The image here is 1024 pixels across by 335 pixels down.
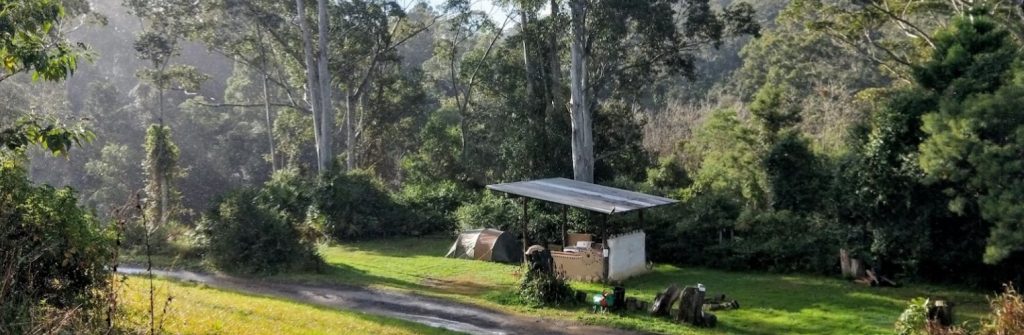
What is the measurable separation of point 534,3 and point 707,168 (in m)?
9.20

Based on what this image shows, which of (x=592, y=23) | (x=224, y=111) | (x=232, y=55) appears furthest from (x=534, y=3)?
(x=224, y=111)

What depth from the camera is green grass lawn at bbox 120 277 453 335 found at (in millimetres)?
8812

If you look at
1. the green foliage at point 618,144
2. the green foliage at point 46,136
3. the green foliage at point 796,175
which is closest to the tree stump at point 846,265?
the green foliage at point 796,175

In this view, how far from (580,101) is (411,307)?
50.4 feet

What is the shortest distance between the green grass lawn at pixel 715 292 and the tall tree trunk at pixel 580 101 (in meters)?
7.12

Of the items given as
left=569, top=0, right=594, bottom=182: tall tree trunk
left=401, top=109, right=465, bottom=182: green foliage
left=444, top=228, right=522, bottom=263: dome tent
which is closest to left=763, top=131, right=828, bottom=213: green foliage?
left=569, top=0, right=594, bottom=182: tall tree trunk

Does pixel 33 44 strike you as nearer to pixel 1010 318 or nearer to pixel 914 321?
pixel 1010 318

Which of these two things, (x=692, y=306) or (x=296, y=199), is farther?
(x=296, y=199)

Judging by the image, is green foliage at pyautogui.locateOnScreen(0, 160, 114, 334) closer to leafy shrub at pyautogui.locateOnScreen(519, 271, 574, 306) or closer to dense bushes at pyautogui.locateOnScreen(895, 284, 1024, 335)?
leafy shrub at pyautogui.locateOnScreen(519, 271, 574, 306)

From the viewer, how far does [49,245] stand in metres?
7.42

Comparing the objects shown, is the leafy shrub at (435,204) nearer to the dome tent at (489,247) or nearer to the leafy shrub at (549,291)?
the dome tent at (489,247)

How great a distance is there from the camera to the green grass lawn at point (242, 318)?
8812mm

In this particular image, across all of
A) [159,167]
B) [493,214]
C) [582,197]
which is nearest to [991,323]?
[582,197]

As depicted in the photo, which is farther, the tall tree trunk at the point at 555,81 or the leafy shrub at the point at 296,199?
the tall tree trunk at the point at 555,81
